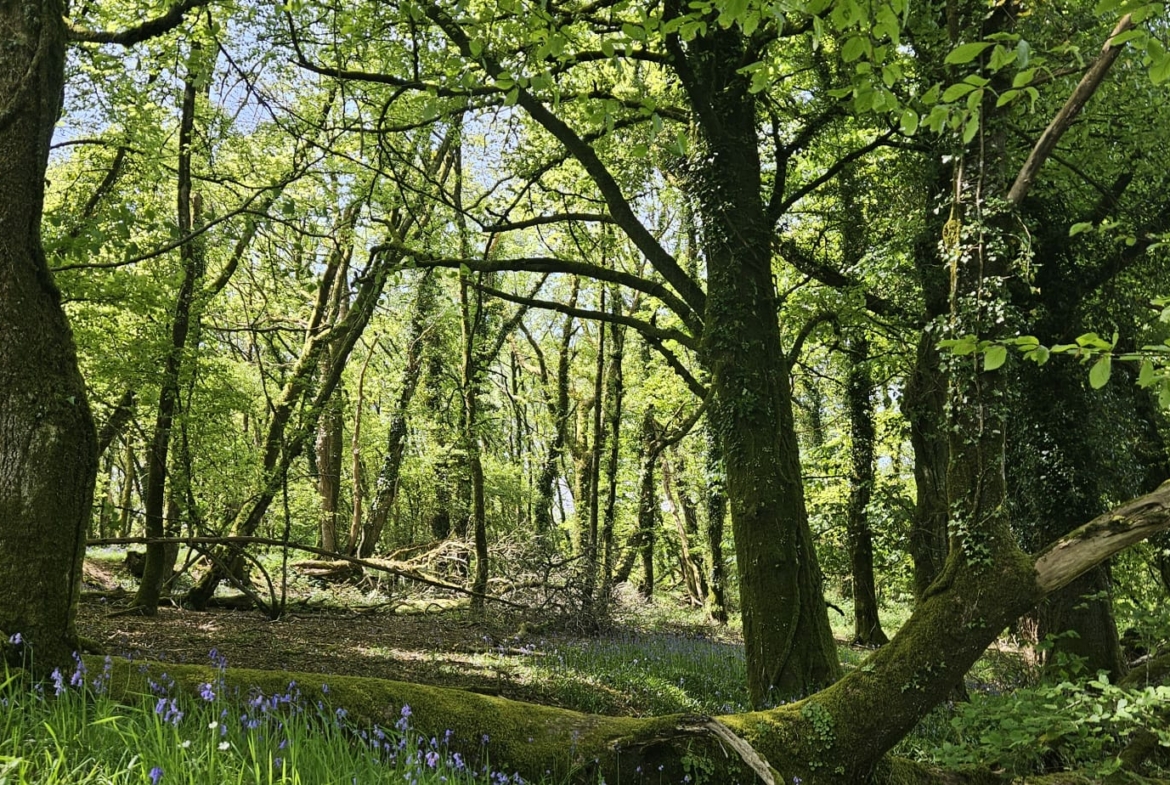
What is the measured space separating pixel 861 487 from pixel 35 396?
11.3 metres

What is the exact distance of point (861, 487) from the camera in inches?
458

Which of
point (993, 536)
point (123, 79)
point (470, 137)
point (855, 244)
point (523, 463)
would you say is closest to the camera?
point (993, 536)

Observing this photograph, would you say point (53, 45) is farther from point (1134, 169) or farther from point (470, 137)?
point (470, 137)

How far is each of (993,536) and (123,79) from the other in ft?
32.3

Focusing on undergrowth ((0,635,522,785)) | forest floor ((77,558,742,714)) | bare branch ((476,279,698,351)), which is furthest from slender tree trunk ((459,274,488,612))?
undergrowth ((0,635,522,785))

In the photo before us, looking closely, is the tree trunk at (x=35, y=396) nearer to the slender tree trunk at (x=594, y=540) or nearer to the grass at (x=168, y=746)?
the grass at (x=168, y=746)

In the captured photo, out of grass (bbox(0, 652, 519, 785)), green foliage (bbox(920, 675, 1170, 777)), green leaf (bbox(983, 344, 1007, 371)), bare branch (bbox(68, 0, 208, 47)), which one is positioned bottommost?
green foliage (bbox(920, 675, 1170, 777))

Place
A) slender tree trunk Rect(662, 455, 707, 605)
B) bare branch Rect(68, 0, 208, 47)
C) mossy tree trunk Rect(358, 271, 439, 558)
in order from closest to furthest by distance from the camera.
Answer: bare branch Rect(68, 0, 208, 47), mossy tree trunk Rect(358, 271, 439, 558), slender tree trunk Rect(662, 455, 707, 605)

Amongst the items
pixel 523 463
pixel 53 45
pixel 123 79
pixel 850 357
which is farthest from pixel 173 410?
pixel 523 463

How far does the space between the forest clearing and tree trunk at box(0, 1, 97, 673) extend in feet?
0.05

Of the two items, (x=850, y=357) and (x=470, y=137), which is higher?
(x=470, y=137)

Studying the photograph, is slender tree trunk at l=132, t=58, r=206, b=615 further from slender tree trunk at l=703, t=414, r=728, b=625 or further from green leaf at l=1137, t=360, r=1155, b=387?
slender tree trunk at l=703, t=414, r=728, b=625

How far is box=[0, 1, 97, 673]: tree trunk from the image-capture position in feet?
9.62

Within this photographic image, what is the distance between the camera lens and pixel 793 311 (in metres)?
10.8
